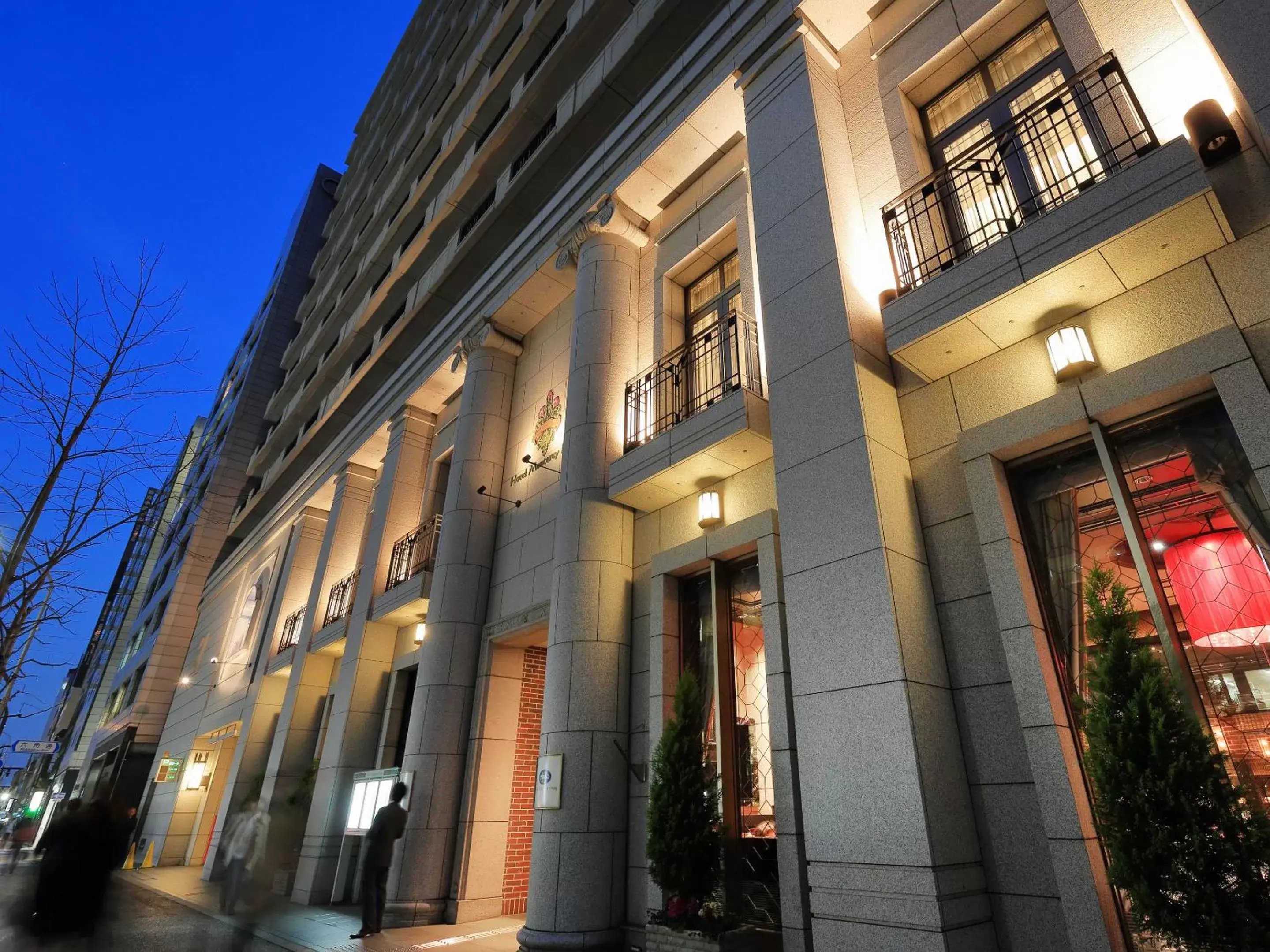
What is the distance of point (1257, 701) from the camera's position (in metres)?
4.06

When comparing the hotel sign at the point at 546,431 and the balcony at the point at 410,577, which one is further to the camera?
the balcony at the point at 410,577

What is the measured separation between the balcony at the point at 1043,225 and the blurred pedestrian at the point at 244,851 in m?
5.76

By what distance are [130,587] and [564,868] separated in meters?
50.6

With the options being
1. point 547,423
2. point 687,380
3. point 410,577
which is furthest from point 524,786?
point 687,380

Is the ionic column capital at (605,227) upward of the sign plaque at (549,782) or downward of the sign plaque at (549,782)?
upward

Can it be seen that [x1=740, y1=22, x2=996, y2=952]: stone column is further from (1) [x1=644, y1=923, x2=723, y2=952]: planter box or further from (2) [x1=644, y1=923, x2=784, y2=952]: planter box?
(1) [x1=644, y1=923, x2=723, y2=952]: planter box

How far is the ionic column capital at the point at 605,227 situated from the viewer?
10.8m

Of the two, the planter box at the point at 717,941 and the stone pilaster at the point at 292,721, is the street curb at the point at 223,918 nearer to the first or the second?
the stone pilaster at the point at 292,721

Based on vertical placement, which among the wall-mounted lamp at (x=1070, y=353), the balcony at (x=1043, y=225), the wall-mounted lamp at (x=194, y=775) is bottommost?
the wall-mounted lamp at (x=194, y=775)

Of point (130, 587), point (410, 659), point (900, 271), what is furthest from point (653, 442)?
point (130, 587)

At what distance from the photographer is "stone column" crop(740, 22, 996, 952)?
4500 millimetres

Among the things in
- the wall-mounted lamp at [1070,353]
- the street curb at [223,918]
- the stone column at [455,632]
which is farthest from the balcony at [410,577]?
the wall-mounted lamp at [1070,353]

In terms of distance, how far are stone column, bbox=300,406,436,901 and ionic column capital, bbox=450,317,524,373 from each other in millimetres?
3012

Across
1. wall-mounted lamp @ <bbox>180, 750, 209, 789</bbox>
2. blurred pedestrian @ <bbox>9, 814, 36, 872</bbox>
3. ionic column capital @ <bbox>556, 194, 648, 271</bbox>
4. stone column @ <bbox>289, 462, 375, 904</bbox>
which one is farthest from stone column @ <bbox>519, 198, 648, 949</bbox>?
wall-mounted lamp @ <bbox>180, 750, 209, 789</bbox>
